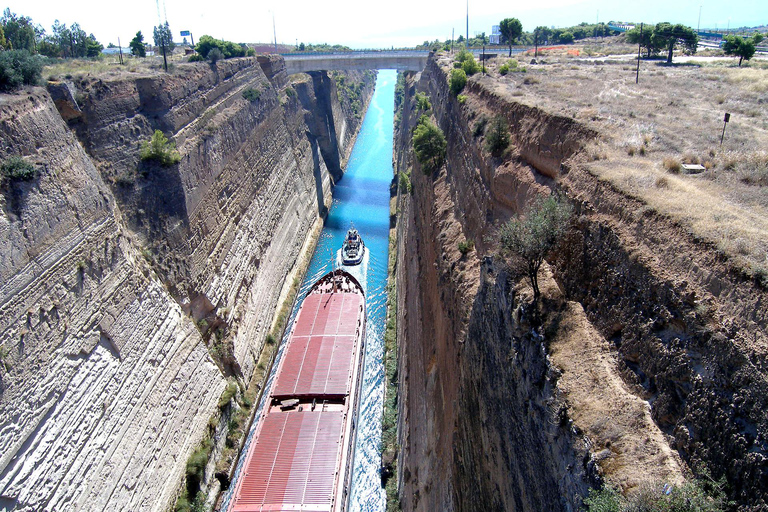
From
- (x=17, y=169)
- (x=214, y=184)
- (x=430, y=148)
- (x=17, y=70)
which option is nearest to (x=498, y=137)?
(x=430, y=148)

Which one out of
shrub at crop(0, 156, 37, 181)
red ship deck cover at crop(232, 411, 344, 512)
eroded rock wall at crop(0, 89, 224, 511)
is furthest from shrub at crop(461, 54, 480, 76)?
shrub at crop(0, 156, 37, 181)

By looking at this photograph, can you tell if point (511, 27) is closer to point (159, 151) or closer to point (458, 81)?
point (458, 81)

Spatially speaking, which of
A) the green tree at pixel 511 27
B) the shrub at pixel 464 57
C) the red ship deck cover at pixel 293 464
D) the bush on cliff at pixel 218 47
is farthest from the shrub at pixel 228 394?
the green tree at pixel 511 27

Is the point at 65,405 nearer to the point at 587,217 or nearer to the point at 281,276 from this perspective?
the point at 587,217

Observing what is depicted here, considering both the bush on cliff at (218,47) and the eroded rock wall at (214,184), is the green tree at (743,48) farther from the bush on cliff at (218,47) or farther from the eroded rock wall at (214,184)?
the bush on cliff at (218,47)

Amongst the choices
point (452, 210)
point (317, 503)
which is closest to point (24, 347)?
point (317, 503)
